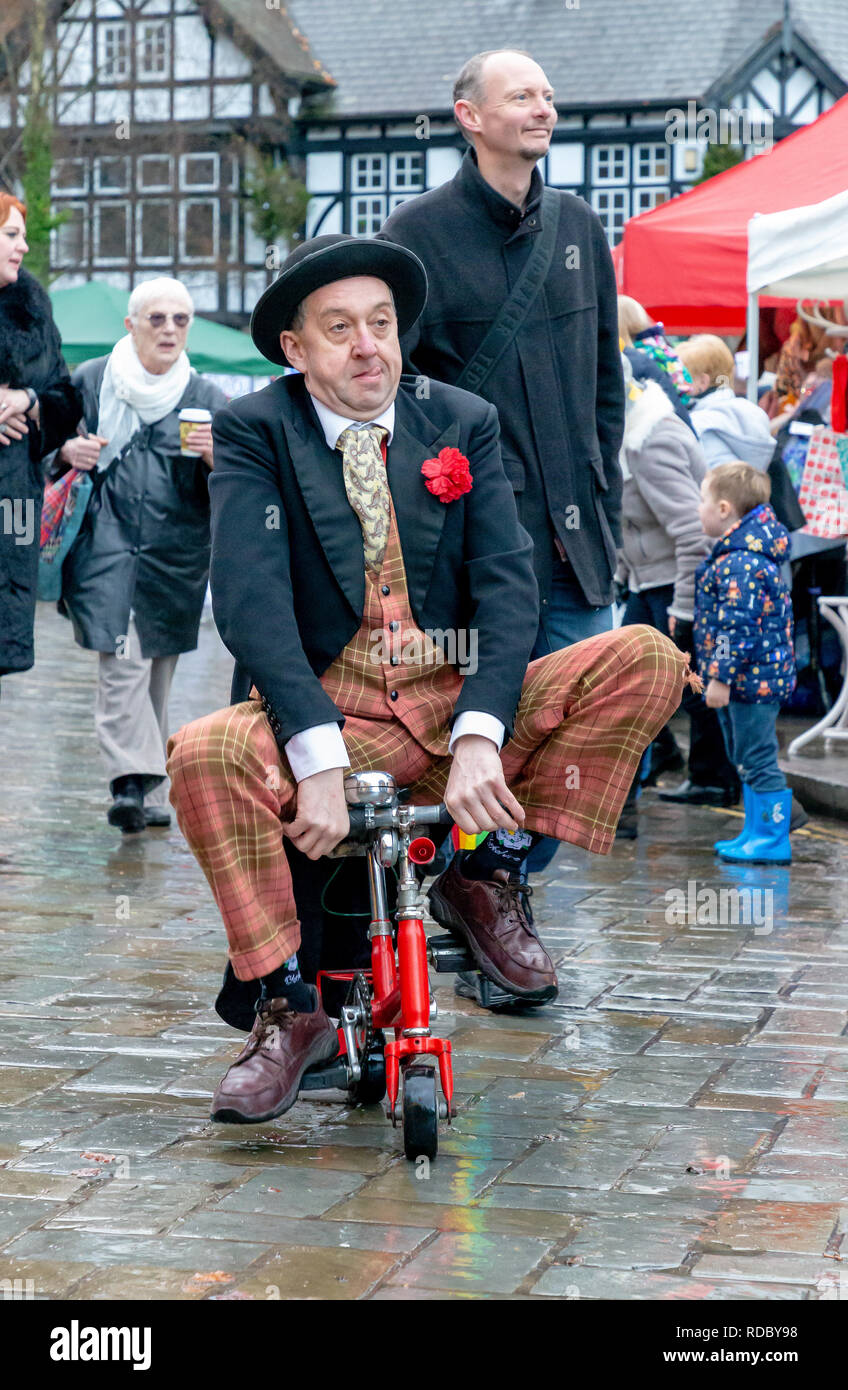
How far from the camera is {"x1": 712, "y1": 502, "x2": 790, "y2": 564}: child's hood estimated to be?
720cm

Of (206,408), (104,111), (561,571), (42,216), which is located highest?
(104,111)

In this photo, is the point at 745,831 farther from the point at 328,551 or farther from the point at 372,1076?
the point at 328,551

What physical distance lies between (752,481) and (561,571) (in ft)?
6.67

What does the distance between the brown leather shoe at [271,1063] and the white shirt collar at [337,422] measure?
114 cm

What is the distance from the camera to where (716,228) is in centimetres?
1130

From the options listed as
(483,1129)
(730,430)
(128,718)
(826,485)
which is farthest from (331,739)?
(826,485)

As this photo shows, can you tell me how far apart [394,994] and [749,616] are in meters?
3.55

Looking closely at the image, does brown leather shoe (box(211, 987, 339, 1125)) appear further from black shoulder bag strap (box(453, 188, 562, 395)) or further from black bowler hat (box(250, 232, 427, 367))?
black shoulder bag strap (box(453, 188, 562, 395))

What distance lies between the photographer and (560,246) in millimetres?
5316

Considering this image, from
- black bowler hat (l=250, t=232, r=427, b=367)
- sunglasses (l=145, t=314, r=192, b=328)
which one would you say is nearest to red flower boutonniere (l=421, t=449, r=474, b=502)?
black bowler hat (l=250, t=232, r=427, b=367)

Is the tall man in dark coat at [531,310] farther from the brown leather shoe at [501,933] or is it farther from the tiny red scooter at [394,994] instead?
the tiny red scooter at [394,994]
